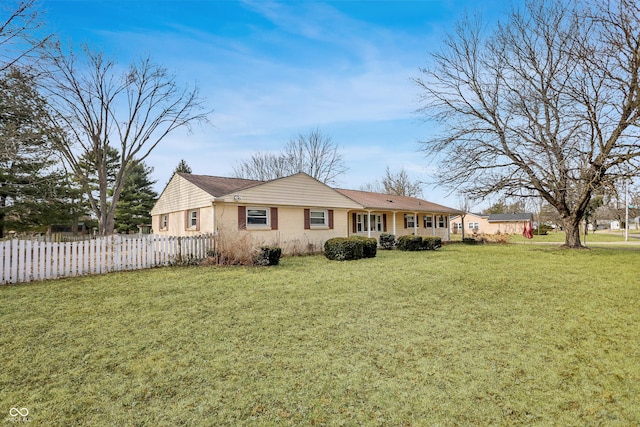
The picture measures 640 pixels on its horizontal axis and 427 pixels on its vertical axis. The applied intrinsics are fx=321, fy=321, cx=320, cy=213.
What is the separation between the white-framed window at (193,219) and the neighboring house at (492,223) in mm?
38497

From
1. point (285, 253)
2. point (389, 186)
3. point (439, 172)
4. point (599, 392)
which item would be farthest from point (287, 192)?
point (389, 186)

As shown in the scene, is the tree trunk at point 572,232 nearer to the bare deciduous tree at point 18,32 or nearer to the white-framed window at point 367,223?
the white-framed window at point 367,223

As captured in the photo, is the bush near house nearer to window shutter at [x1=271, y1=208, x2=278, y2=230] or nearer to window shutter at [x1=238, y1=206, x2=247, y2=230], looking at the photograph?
window shutter at [x1=271, y1=208, x2=278, y2=230]

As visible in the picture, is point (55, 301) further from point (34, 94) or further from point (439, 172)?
point (439, 172)

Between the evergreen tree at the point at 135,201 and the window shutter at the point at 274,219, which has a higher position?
the evergreen tree at the point at 135,201

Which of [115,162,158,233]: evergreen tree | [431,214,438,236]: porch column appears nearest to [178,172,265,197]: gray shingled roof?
[431,214,438,236]: porch column

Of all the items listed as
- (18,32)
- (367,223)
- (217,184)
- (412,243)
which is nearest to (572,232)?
(412,243)

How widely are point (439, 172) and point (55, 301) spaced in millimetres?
18090

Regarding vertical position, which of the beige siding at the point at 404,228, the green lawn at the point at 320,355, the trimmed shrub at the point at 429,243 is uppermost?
the beige siding at the point at 404,228

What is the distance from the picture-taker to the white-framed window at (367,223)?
22.0 metres

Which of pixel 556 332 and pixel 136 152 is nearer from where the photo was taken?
pixel 556 332

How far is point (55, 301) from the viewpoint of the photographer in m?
6.41

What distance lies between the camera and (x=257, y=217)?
51.4 ft

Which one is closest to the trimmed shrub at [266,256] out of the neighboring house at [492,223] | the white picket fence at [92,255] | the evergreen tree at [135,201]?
the white picket fence at [92,255]
